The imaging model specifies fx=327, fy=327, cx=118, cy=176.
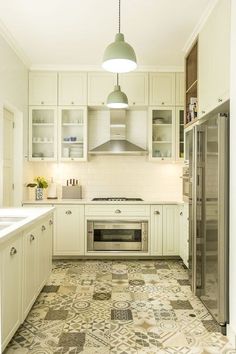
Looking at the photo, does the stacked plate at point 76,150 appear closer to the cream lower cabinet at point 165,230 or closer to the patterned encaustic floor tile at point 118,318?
the cream lower cabinet at point 165,230

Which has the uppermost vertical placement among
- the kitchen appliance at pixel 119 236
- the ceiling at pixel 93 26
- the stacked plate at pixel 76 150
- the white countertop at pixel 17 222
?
the ceiling at pixel 93 26

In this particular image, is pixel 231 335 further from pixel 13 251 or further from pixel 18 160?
pixel 18 160

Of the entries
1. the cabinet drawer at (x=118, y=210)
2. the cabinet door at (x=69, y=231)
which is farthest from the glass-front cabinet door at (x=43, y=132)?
the cabinet drawer at (x=118, y=210)

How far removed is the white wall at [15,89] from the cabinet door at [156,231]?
1.88m

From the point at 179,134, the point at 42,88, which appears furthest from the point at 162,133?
the point at 42,88

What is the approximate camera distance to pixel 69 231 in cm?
461

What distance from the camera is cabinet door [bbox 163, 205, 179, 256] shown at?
4602mm

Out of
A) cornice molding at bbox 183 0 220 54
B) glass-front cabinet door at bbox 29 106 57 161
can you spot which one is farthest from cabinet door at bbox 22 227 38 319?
cornice molding at bbox 183 0 220 54

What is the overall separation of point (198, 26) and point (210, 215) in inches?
83.0

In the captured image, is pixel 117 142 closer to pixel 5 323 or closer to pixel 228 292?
pixel 228 292

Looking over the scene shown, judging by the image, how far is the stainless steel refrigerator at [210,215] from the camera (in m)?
2.52

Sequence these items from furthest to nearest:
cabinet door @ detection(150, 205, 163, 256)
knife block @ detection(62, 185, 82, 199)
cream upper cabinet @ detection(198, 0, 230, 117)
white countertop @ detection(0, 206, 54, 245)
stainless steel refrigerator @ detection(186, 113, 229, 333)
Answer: knife block @ detection(62, 185, 82, 199)
cabinet door @ detection(150, 205, 163, 256)
cream upper cabinet @ detection(198, 0, 230, 117)
stainless steel refrigerator @ detection(186, 113, 229, 333)
white countertop @ detection(0, 206, 54, 245)

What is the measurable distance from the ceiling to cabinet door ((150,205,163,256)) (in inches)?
83.7

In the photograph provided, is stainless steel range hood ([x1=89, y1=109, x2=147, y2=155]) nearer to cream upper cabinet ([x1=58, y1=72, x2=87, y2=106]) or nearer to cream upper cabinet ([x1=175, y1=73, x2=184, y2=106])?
cream upper cabinet ([x1=58, y1=72, x2=87, y2=106])
